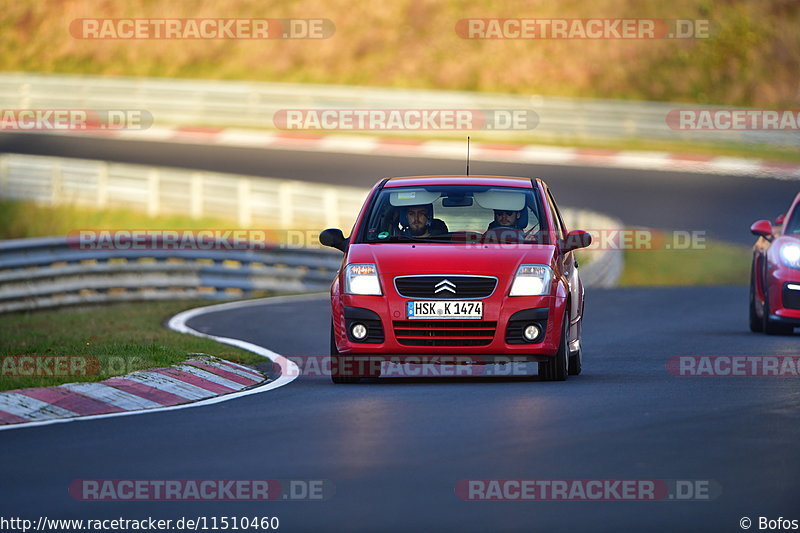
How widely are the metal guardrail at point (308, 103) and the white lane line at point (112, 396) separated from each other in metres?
32.1

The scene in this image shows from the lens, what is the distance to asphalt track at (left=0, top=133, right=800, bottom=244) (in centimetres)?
3444

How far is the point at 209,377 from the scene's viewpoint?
517 inches

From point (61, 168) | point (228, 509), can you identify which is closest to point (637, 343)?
point (228, 509)

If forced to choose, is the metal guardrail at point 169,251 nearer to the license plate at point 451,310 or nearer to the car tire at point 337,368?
the car tire at point 337,368

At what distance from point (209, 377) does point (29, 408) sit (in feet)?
7.65

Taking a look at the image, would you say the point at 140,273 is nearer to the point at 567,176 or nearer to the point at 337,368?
the point at 337,368

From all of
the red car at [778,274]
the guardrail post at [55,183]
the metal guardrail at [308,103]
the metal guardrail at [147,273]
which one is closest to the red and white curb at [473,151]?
the metal guardrail at [308,103]

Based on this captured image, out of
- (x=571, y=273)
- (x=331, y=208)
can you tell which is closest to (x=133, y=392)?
(x=571, y=273)

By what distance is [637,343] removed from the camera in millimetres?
16719

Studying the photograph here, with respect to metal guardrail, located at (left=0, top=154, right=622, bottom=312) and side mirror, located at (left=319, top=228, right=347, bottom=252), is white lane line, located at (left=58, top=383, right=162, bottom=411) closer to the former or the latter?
side mirror, located at (left=319, top=228, right=347, bottom=252)

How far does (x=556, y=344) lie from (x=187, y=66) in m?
45.8

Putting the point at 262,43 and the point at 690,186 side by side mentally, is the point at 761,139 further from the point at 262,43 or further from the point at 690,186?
the point at 262,43

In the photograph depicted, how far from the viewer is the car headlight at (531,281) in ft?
41.1

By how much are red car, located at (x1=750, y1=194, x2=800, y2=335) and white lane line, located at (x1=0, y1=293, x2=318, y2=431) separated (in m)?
4.98
